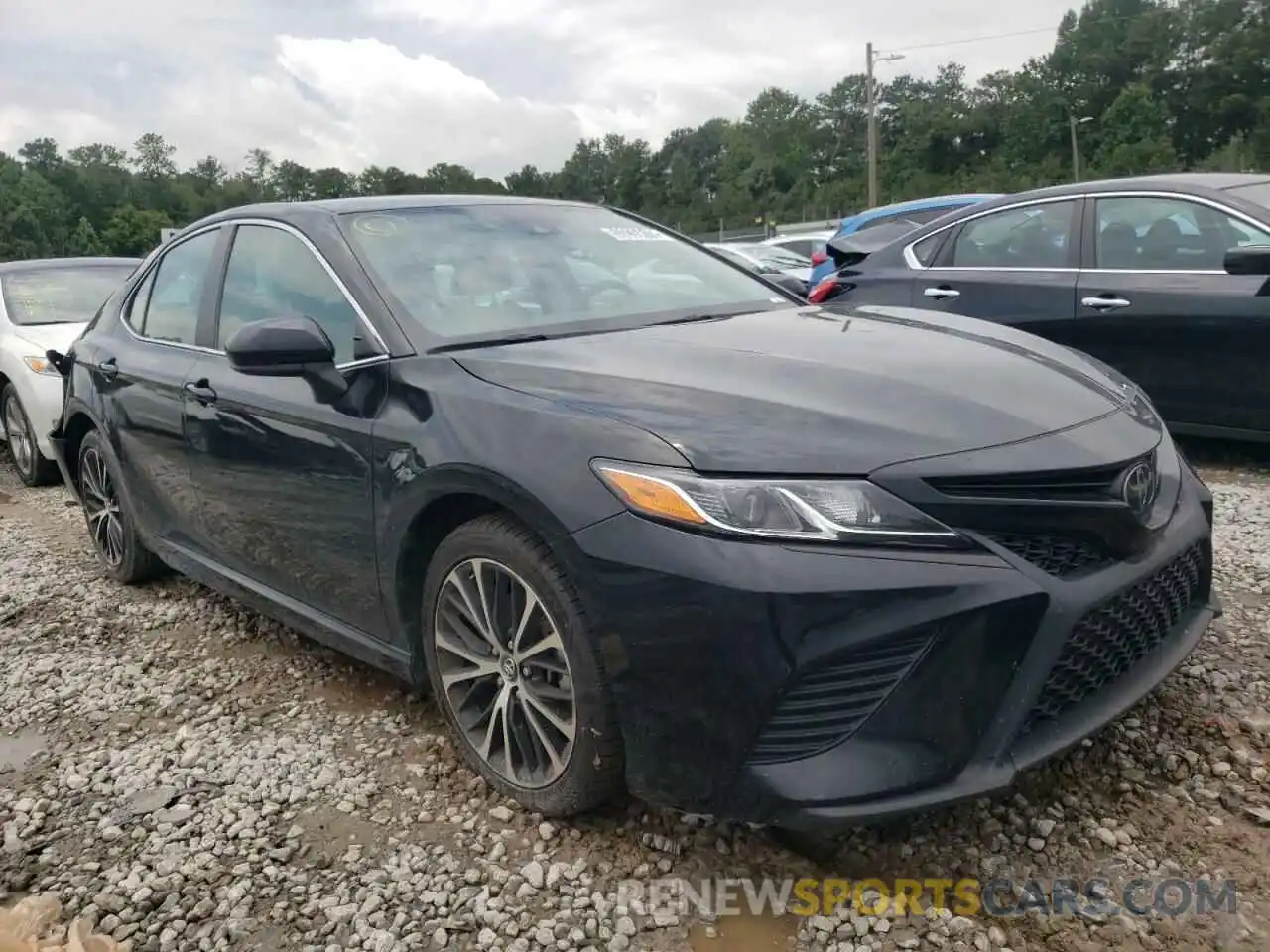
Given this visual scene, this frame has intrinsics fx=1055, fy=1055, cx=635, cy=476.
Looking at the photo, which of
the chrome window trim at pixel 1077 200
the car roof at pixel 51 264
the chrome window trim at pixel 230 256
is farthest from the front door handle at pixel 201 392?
the car roof at pixel 51 264

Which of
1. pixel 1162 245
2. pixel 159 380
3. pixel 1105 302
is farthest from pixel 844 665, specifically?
pixel 1162 245

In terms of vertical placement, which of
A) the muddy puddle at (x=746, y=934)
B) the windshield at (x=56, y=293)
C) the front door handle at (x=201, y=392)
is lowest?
the muddy puddle at (x=746, y=934)

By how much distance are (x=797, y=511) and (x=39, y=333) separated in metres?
6.69

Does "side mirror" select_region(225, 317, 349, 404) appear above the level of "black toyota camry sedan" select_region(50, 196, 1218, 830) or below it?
above

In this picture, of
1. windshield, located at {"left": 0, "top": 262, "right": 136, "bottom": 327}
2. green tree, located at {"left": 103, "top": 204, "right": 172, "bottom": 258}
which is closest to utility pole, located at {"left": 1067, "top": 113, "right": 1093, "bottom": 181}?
green tree, located at {"left": 103, "top": 204, "right": 172, "bottom": 258}

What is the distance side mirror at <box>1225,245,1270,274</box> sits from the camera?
4.58 metres

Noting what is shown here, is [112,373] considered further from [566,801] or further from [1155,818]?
[1155,818]

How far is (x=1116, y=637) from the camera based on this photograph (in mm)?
2197

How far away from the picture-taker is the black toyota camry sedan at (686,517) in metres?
1.99

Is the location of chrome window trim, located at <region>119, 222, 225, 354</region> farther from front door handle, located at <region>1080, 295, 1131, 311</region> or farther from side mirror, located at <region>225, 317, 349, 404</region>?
front door handle, located at <region>1080, 295, 1131, 311</region>

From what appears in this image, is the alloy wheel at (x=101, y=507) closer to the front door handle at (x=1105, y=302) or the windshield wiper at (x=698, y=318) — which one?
the windshield wiper at (x=698, y=318)

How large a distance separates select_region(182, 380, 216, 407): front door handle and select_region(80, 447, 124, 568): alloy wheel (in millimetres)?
1133

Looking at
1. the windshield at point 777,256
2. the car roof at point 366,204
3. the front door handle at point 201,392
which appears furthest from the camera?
the windshield at point 777,256

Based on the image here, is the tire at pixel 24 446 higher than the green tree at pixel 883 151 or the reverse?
the reverse
